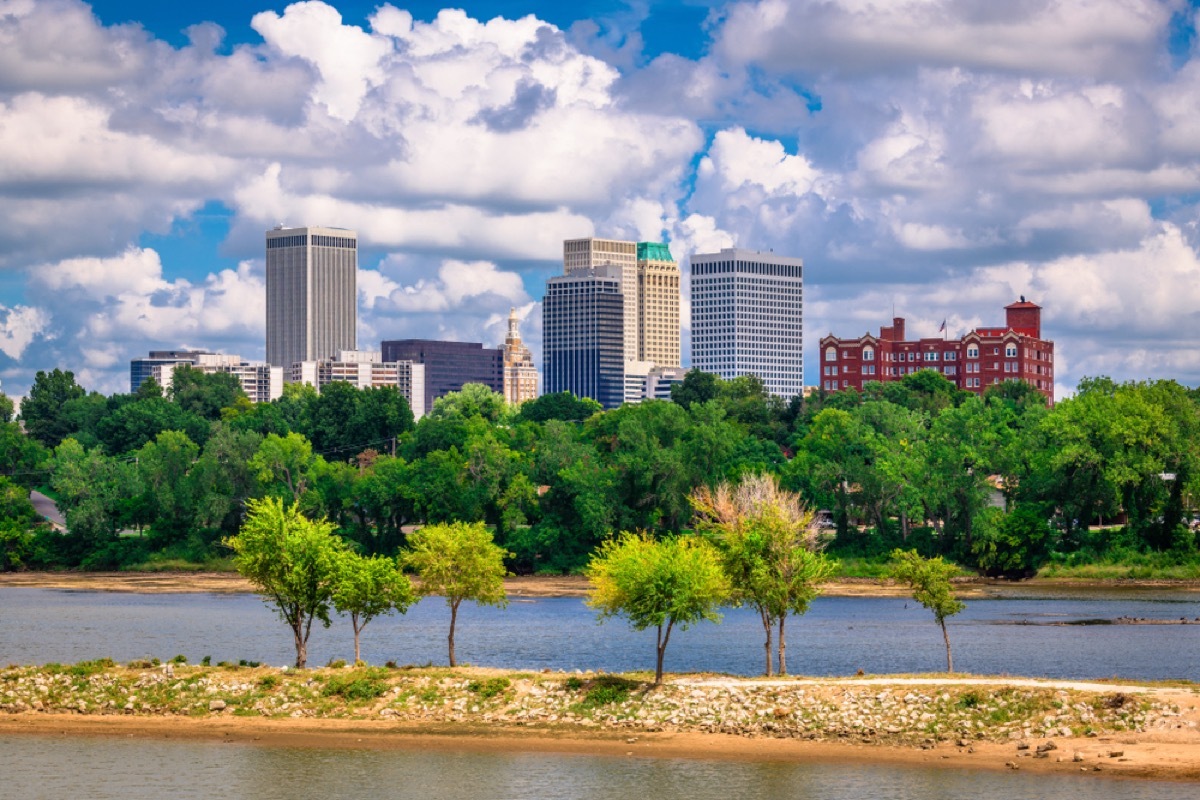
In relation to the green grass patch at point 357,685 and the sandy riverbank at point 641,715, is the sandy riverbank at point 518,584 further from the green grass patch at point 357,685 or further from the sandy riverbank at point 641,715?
the green grass patch at point 357,685

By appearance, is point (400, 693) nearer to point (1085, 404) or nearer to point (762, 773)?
point (762, 773)

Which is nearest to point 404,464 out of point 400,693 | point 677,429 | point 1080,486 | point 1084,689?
point 677,429

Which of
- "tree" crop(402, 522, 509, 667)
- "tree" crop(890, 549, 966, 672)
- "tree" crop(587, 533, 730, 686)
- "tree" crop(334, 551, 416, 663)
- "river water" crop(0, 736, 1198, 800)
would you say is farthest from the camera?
"tree" crop(402, 522, 509, 667)

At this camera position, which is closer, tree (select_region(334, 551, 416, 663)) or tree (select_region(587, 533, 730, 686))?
tree (select_region(587, 533, 730, 686))

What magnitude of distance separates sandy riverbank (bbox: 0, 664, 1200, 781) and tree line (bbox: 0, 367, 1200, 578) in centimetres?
7149

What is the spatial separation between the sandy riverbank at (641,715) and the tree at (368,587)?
383 centimetres

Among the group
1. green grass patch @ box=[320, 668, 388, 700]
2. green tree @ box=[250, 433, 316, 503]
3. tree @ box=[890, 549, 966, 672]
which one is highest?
green tree @ box=[250, 433, 316, 503]

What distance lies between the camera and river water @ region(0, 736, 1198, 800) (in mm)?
59188

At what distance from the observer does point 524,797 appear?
5931 cm

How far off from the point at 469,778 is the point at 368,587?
16356mm

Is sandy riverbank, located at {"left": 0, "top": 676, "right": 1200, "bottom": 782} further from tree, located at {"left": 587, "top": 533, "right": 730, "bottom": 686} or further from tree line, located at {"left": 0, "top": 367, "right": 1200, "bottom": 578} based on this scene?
tree line, located at {"left": 0, "top": 367, "right": 1200, "bottom": 578}

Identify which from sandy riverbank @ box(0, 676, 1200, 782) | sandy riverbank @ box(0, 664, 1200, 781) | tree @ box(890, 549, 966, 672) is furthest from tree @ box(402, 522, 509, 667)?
tree @ box(890, 549, 966, 672)

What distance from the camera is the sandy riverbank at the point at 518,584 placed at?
14600 cm

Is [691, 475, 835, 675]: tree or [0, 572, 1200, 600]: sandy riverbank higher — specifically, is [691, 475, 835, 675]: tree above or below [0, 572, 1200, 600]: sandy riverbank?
above
